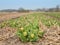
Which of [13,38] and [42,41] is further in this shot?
[13,38]

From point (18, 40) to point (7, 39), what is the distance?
0.43m

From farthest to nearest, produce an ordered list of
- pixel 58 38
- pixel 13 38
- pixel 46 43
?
pixel 13 38 → pixel 58 38 → pixel 46 43

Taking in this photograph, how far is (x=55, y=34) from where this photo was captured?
225 inches

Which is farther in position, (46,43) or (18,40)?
(18,40)

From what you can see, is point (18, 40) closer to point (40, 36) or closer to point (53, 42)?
point (40, 36)

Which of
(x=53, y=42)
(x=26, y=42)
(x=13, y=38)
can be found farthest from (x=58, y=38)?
(x=13, y=38)

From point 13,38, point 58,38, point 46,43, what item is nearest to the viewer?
point 46,43

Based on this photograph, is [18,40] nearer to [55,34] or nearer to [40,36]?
[40,36]

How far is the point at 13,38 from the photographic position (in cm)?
572

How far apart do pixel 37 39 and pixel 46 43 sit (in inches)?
13.5

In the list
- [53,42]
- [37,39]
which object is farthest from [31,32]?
[53,42]

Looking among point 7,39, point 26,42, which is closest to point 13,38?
point 7,39

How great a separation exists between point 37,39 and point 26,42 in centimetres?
24

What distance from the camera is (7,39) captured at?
18.9 ft
